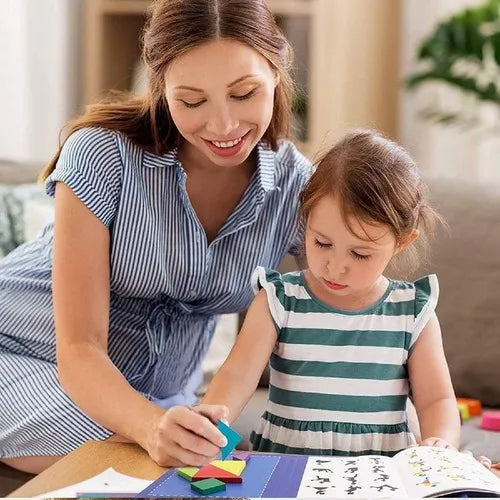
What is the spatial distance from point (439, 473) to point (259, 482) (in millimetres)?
186

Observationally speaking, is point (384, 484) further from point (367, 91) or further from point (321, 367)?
point (367, 91)

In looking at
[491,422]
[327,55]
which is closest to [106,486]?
[491,422]

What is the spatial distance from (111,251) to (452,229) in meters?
0.71

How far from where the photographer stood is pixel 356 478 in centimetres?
Result: 108

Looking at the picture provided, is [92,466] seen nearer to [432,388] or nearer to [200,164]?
[432,388]

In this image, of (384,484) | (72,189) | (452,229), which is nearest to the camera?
(384,484)

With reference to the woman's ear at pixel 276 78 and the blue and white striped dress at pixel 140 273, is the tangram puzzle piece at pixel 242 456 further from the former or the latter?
the woman's ear at pixel 276 78

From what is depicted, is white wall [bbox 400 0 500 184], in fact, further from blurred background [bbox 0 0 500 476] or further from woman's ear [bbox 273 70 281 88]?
woman's ear [bbox 273 70 281 88]

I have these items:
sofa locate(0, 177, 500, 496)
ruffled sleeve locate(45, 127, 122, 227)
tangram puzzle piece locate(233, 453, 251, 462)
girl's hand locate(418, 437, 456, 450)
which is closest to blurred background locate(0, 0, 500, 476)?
sofa locate(0, 177, 500, 496)

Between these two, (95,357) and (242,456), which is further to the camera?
(95,357)

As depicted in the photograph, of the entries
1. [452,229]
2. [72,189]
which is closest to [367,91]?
[452,229]

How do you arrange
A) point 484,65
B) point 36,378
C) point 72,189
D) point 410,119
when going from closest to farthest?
1. point 72,189
2. point 36,378
3. point 484,65
4. point 410,119

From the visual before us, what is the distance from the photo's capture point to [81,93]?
11.8 feet

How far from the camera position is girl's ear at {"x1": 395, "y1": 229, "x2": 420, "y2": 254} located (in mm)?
1370
